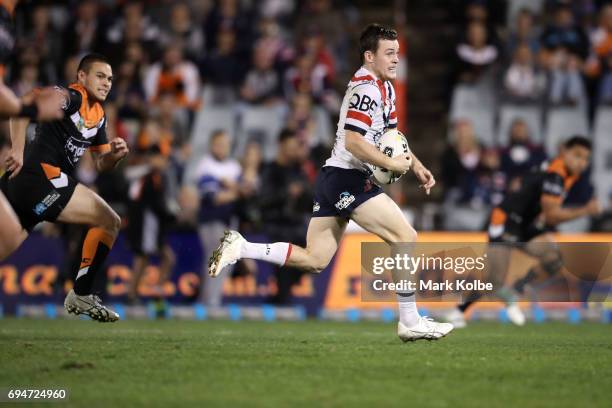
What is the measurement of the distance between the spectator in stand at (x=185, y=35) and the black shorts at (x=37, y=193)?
1096 centimetres

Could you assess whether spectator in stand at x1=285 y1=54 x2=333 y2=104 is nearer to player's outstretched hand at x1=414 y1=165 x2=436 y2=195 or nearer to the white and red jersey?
the white and red jersey

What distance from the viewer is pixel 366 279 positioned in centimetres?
1458

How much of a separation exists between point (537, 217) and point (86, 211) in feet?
22.0

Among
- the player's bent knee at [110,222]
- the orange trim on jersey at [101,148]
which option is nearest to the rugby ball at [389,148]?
the player's bent knee at [110,222]

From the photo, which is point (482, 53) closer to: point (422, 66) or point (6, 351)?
point (422, 66)

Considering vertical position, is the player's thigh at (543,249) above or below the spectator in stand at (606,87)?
below

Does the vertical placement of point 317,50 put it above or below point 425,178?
above

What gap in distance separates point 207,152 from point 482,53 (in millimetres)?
5626

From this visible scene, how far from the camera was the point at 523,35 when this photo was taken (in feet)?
67.5

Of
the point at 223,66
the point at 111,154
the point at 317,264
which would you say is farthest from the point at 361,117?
the point at 223,66

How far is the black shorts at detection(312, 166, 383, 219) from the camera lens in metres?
9.37

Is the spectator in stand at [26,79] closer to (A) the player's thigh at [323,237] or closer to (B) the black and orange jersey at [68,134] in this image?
(B) the black and orange jersey at [68,134]

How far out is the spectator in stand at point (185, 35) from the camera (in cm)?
2067

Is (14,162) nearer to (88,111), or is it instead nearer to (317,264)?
(88,111)
